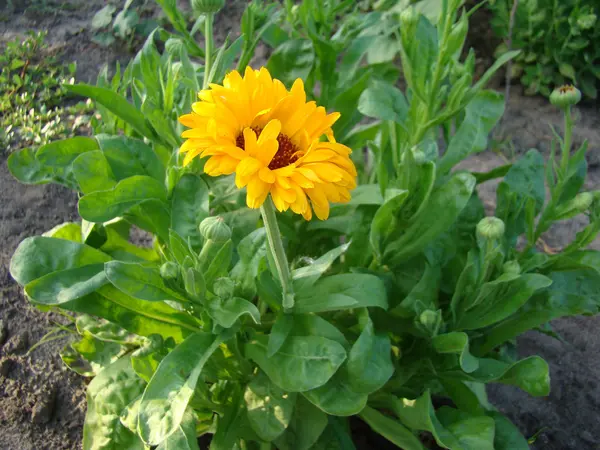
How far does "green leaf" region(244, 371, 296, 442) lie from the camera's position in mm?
1542

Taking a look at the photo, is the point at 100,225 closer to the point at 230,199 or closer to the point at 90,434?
the point at 230,199

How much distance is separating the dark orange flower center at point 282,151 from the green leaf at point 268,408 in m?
0.60

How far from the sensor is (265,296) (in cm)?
155

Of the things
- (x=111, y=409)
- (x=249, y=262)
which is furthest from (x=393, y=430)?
(x=111, y=409)

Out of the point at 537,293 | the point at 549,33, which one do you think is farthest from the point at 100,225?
the point at 549,33

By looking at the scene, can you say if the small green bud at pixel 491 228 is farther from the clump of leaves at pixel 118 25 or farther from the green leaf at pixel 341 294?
the clump of leaves at pixel 118 25

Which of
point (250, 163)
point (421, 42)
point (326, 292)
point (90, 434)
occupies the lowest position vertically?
point (90, 434)

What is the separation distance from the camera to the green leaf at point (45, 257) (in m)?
1.54

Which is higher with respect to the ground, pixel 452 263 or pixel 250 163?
pixel 250 163

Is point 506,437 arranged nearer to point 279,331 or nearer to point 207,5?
point 279,331

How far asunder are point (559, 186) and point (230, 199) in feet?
2.81

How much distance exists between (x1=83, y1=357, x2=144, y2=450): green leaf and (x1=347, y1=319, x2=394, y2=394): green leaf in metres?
0.53

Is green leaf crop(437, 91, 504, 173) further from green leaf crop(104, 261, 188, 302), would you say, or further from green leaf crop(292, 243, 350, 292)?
green leaf crop(104, 261, 188, 302)

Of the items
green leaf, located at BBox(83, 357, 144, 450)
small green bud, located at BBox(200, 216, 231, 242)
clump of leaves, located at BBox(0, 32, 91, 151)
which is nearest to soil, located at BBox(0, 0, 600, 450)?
clump of leaves, located at BBox(0, 32, 91, 151)
